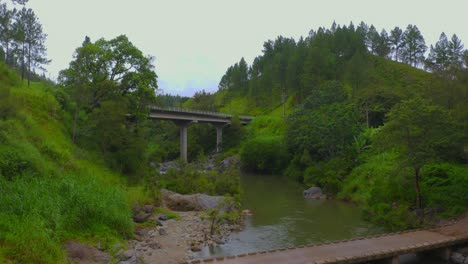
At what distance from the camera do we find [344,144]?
41969 mm

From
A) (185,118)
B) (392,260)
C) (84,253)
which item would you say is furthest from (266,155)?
(84,253)

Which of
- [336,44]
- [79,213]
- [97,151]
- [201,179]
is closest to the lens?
[79,213]

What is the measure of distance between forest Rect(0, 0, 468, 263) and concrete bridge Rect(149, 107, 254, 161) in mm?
6560

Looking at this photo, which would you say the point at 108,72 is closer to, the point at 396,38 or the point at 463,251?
the point at 463,251

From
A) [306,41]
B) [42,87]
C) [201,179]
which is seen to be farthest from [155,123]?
[201,179]

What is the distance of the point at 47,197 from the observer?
17.3 m

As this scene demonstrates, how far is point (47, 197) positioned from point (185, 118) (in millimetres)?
Result: 45713

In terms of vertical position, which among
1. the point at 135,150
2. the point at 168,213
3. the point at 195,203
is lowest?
the point at 168,213

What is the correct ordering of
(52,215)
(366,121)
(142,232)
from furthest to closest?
(366,121) → (142,232) → (52,215)

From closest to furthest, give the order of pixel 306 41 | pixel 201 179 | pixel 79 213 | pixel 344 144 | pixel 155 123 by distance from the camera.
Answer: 1. pixel 79 213
2. pixel 201 179
3. pixel 344 144
4. pixel 306 41
5. pixel 155 123

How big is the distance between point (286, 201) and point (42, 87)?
84.3 ft

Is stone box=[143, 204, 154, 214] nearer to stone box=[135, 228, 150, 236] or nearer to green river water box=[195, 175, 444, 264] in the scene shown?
stone box=[135, 228, 150, 236]

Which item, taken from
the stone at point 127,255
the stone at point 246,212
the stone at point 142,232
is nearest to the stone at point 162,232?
the stone at point 142,232

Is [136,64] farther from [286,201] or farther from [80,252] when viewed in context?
[80,252]
